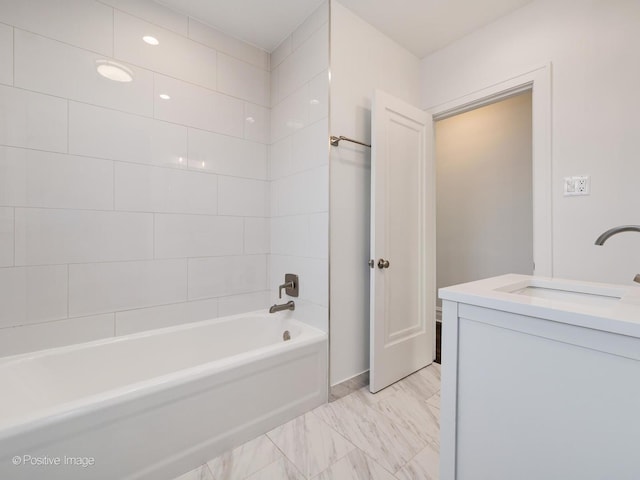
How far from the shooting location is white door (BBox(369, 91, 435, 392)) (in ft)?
6.15

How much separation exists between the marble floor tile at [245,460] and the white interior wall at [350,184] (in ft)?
1.84

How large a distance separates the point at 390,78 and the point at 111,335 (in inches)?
99.2

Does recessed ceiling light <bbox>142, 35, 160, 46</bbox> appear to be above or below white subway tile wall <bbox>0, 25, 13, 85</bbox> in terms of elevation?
above

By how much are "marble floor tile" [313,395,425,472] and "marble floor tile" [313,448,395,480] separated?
36mm

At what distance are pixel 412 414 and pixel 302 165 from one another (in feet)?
5.54

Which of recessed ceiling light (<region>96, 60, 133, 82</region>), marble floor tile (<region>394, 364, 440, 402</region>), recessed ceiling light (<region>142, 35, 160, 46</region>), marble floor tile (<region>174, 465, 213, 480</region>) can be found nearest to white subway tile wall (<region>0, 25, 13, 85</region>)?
recessed ceiling light (<region>96, 60, 133, 82</region>)

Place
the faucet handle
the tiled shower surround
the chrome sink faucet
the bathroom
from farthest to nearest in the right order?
the faucet handle
the tiled shower surround
the bathroom
the chrome sink faucet

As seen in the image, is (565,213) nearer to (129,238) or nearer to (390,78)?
(390,78)

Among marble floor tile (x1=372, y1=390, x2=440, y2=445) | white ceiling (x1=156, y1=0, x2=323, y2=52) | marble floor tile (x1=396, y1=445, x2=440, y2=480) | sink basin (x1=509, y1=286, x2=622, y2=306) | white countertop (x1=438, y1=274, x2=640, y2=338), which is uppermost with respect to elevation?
white ceiling (x1=156, y1=0, x2=323, y2=52)

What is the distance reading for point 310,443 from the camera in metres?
1.44

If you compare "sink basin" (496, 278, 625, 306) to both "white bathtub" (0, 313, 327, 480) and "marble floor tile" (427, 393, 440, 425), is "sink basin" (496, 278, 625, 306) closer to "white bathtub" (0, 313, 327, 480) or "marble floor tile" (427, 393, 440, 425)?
"marble floor tile" (427, 393, 440, 425)

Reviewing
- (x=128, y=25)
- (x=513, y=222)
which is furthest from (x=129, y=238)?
(x=513, y=222)

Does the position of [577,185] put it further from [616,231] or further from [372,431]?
[372,431]

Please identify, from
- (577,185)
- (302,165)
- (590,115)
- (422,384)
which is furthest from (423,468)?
(590,115)
